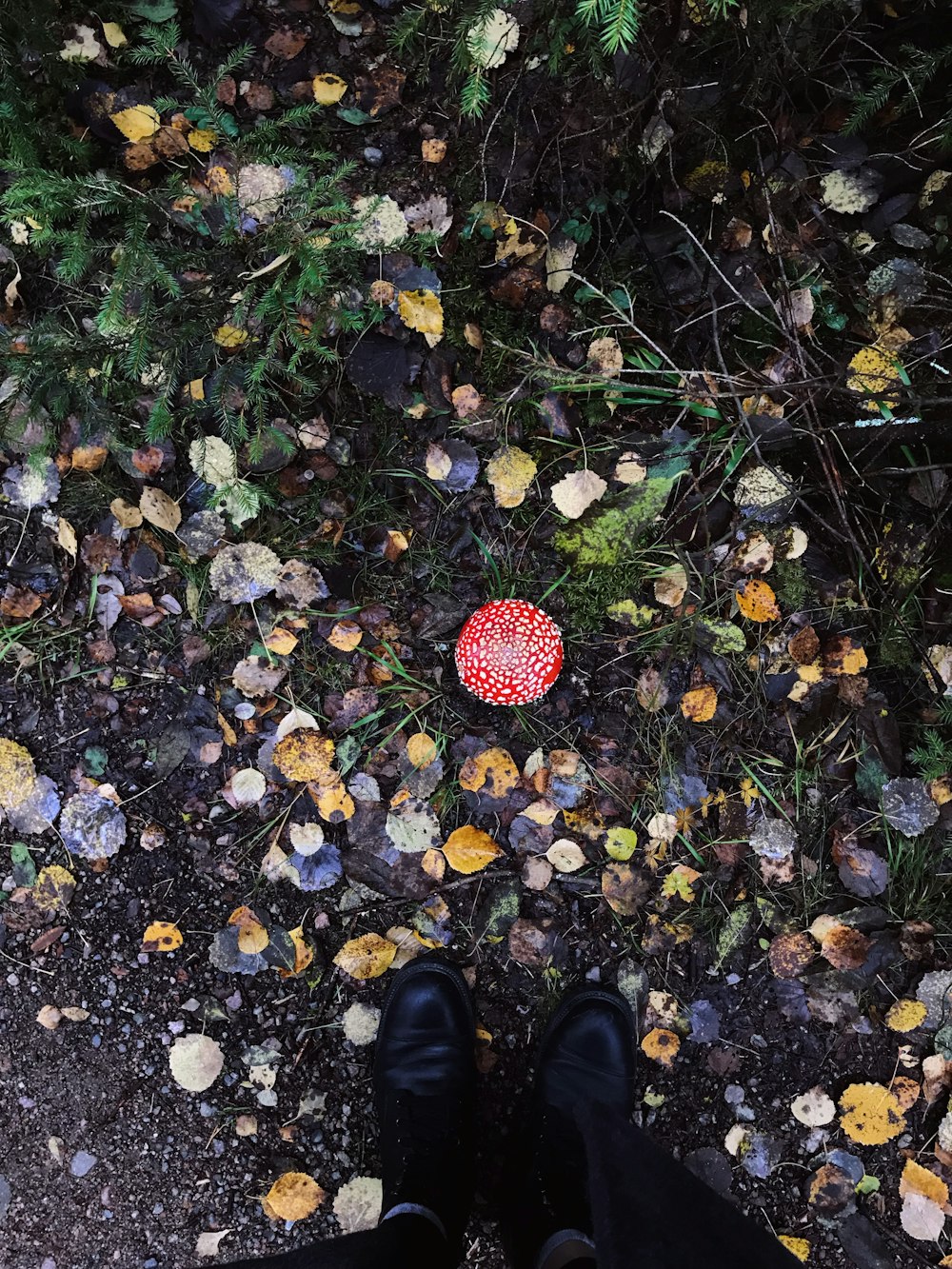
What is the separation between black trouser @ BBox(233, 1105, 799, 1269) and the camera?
1448mm

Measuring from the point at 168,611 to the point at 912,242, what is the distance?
7.58 ft

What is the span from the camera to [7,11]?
1.64m

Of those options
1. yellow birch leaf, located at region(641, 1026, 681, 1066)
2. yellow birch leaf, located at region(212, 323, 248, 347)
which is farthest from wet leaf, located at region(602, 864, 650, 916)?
yellow birch leaf, located at region(212, 323, 248, 347)

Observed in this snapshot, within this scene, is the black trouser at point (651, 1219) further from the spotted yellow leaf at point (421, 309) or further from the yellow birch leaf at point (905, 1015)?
the spotted yellow leaf at point (421, 309)

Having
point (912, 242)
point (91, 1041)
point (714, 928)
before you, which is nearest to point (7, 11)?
point (912, 242)

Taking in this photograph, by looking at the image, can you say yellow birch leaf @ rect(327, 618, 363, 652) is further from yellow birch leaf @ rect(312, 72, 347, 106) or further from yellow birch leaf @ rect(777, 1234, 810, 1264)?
yellow birch leaf @ rect(777, 1234, 810, 1264)

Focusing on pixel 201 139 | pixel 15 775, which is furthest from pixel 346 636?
pixel 201 139

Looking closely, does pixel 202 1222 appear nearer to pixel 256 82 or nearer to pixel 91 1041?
pixel 91 1041

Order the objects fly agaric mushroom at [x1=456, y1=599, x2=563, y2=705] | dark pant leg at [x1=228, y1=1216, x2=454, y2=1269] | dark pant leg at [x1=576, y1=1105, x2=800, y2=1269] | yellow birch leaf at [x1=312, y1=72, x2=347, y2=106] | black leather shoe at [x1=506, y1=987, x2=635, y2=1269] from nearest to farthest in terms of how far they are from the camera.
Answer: dark pant leg at [x1=576, y1=1105, x2=800, y2=1269]
dark pant leg at [x1=228, y1=1216, x2=454, y2=1269]
fly agaric mushroom at [x1=456, y1=599, x2=563, y2=705]
black leather shoe at [x1=506, y1=987, x2=635, y2=1269]
yellow birch leaf at [x1=312, y1=72, x2=347, y2=106]

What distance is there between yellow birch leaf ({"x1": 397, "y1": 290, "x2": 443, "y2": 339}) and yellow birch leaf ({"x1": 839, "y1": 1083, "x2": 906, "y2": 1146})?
2.44 m

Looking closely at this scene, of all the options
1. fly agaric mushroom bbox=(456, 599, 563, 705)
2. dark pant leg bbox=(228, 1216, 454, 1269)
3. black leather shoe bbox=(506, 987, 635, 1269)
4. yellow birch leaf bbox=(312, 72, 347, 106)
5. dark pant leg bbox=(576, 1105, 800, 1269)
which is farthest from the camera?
yellow birch leaf bbox=(312, 72, 347, 106)

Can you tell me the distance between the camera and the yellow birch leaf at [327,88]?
2254mm

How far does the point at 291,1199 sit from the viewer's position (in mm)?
2236

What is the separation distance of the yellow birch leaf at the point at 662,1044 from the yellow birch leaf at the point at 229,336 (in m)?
2.23
